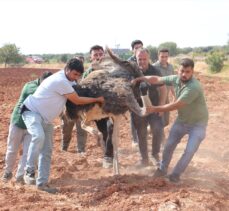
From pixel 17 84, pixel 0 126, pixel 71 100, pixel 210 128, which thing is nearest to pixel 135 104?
pixel 71 100

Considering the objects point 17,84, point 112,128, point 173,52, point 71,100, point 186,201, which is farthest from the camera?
point 173,52

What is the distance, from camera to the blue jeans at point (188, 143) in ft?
20.9

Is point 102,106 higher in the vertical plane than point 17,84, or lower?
higher

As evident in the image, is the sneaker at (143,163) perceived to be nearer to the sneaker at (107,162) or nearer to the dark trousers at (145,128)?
the dark trousers at (145,128)

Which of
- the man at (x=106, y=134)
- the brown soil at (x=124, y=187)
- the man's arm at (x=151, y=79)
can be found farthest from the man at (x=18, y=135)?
the man's arm at (x=151, y=79)

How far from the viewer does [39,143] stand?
20.0 ft

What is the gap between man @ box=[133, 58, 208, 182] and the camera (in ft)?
20.3

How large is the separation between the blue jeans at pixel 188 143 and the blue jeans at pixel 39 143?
1.73 m

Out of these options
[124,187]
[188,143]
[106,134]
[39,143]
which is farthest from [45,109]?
[188,143]

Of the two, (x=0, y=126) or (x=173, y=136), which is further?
(x=0, y=126)

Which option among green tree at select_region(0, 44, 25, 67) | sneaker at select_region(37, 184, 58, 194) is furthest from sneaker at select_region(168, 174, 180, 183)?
green tree at select_region(0, 44, 25, 67)

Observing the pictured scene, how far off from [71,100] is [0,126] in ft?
20.1

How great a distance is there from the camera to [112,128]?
7.47 metres

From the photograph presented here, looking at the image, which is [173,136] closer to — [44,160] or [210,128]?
[44,160]
